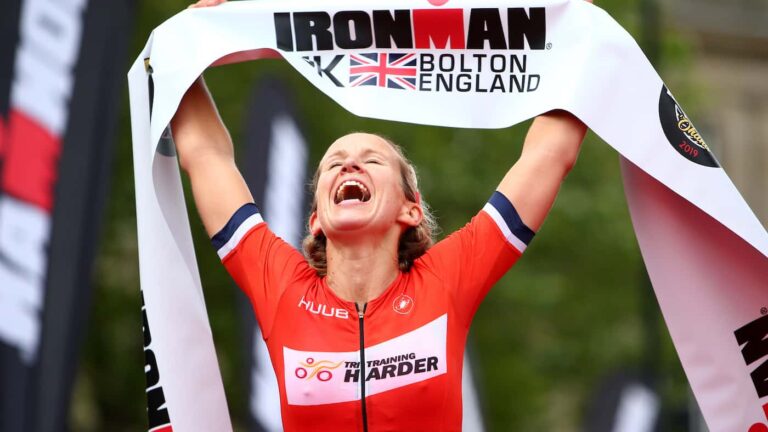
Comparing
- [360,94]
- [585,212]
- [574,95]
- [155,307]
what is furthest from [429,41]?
[585,212]

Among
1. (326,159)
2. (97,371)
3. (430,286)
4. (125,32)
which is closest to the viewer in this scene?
(430,286)

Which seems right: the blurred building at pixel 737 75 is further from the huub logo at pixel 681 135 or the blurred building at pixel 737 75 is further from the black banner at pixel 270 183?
Result: the huub logo at pixel 681 135

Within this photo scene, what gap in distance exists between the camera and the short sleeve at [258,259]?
4.41 metres

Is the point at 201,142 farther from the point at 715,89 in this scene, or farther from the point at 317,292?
the point at 715,89

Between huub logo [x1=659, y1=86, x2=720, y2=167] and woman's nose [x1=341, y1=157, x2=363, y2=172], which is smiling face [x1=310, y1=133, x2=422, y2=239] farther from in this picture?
huub logo [x1=659, y1=86, x2=720, y2=167]

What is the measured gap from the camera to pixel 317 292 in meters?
4.40

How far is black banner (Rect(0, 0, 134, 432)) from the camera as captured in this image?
26.0 ft

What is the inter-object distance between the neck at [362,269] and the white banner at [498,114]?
575 mm

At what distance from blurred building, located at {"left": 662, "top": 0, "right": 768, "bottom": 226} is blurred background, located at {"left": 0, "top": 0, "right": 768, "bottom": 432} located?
398 inches

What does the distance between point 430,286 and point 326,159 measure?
2.03 feet

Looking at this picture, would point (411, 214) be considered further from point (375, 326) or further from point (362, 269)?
point (375, 326)

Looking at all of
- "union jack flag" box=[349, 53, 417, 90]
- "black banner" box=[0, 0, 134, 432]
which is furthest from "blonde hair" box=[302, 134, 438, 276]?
"black banner" box=[0, 0, 134, 432]

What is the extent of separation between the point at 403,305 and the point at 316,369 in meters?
0.36

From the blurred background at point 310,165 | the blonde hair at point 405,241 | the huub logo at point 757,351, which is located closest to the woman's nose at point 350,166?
the blonde hair at point 405,241
